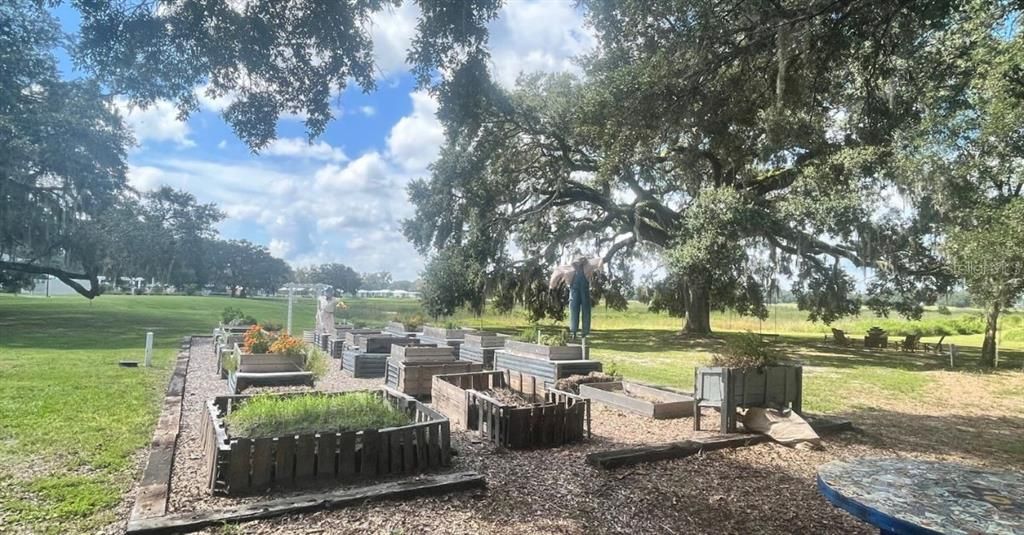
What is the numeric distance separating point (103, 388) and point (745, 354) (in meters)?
8.31

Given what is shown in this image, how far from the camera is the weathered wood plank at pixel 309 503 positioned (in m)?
3.20

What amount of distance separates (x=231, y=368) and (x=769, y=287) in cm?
1647

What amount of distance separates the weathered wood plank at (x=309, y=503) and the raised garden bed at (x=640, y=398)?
3376 mm

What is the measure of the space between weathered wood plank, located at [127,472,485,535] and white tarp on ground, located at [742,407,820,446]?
319cm

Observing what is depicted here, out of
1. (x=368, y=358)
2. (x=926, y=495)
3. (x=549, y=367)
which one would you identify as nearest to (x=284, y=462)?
(x=926, y=495)

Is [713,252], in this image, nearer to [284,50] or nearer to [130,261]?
[284,50]

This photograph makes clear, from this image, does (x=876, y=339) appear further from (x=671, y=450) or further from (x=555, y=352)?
(x=671, y=450)

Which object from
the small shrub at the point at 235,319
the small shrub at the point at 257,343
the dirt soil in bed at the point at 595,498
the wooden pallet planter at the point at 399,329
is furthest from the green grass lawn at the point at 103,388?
the wooden pallet planter at the point at 399,329

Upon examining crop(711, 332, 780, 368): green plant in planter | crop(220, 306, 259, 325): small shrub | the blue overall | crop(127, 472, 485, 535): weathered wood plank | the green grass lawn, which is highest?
the blue overall

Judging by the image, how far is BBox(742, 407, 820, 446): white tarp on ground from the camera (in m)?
5.52

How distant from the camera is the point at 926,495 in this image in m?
2.38

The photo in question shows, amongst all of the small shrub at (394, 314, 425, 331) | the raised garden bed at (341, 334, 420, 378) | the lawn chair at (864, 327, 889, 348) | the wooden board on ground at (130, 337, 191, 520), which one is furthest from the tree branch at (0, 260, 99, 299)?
the lawn chair at (864, 327, 889, 348)

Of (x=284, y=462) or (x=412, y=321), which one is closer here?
(x=284, y=462)

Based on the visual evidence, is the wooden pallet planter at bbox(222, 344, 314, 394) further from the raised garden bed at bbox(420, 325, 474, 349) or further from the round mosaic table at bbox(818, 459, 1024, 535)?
the round mosaic table at bbox(818, 459, 1024, 535)
